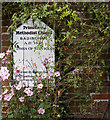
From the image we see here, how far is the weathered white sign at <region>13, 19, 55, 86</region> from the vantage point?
2799 mm

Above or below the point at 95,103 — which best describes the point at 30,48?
above

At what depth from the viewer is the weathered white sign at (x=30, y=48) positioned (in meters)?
2.80

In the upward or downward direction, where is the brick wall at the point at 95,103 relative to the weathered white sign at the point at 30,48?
downward

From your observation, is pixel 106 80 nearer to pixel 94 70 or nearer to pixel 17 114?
pixel 94 70

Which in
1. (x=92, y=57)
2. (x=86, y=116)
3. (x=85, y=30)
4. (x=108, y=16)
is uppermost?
(x=108, y=16)

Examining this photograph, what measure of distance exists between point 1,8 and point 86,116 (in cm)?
179

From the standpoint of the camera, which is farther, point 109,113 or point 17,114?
point 109,113

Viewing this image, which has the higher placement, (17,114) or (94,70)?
(94,70)

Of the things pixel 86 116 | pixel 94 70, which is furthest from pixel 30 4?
pixel 86 116

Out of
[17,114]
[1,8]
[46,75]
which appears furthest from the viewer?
[1,8]

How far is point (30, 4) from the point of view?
278 cm

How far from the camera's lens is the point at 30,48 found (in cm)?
283

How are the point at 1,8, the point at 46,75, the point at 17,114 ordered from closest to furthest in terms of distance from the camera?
the point at 17,114
the point at 46,75
the point at 1,8

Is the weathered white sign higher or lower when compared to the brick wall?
higher
